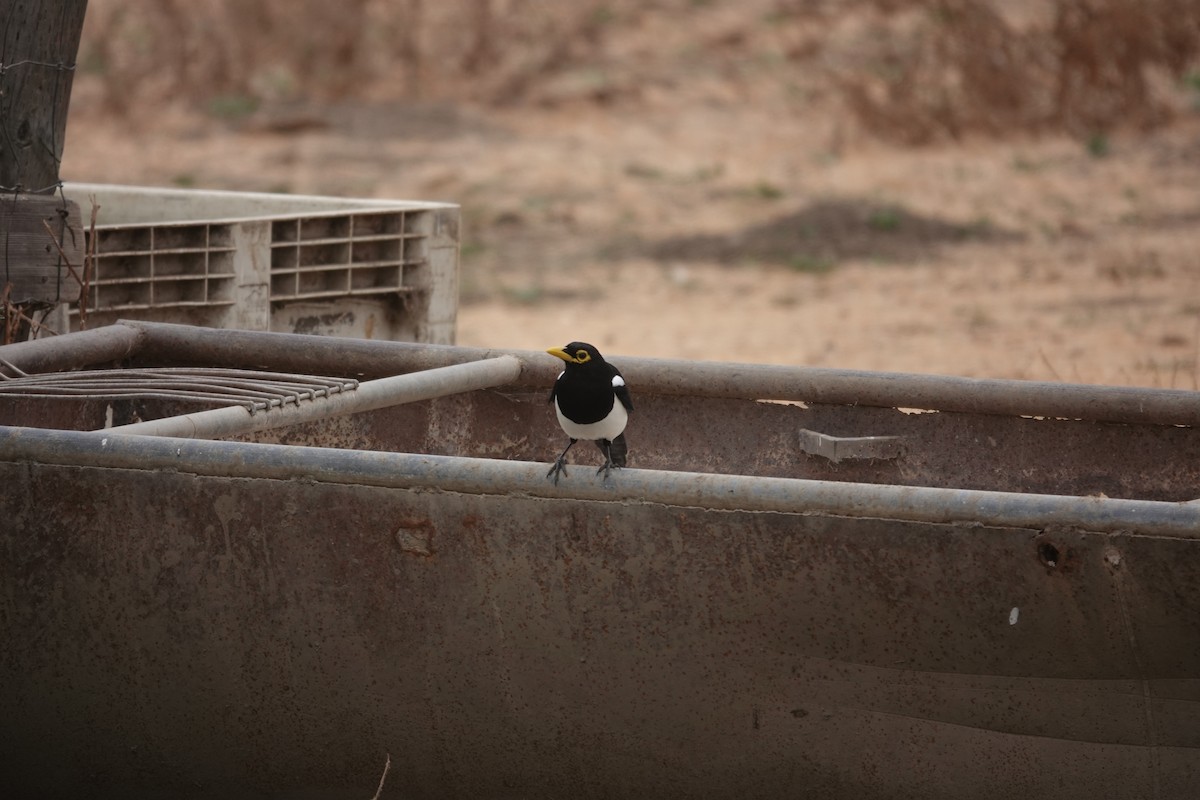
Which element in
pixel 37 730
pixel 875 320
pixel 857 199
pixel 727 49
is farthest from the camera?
pixel 727 49

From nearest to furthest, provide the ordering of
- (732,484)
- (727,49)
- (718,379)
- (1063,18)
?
(732,484) < (718,379) < (1063,18) < (727,49)

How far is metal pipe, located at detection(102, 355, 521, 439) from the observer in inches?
127

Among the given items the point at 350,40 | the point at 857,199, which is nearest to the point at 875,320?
the point at 857,199

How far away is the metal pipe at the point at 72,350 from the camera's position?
3.83m

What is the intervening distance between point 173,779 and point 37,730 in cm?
30

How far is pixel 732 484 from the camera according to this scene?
2.76 m

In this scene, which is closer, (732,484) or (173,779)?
(732,484)

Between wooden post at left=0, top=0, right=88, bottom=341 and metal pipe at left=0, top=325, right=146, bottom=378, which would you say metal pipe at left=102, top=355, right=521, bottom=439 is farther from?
wooden post at left=0, top=0, right=88, bottom=341

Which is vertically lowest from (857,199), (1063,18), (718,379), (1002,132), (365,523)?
(365,523)

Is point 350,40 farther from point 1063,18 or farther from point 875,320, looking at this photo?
point 875,320

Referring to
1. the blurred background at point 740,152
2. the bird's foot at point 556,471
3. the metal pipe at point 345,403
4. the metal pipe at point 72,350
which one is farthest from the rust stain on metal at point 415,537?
the blurred background at point 740,152

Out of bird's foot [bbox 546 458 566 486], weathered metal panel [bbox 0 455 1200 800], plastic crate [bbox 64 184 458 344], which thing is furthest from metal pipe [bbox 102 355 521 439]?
plastic crate [bbox 64 184 458 344]

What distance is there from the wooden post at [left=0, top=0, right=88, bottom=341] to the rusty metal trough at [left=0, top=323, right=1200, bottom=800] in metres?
1.46

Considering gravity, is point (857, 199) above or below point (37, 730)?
above
